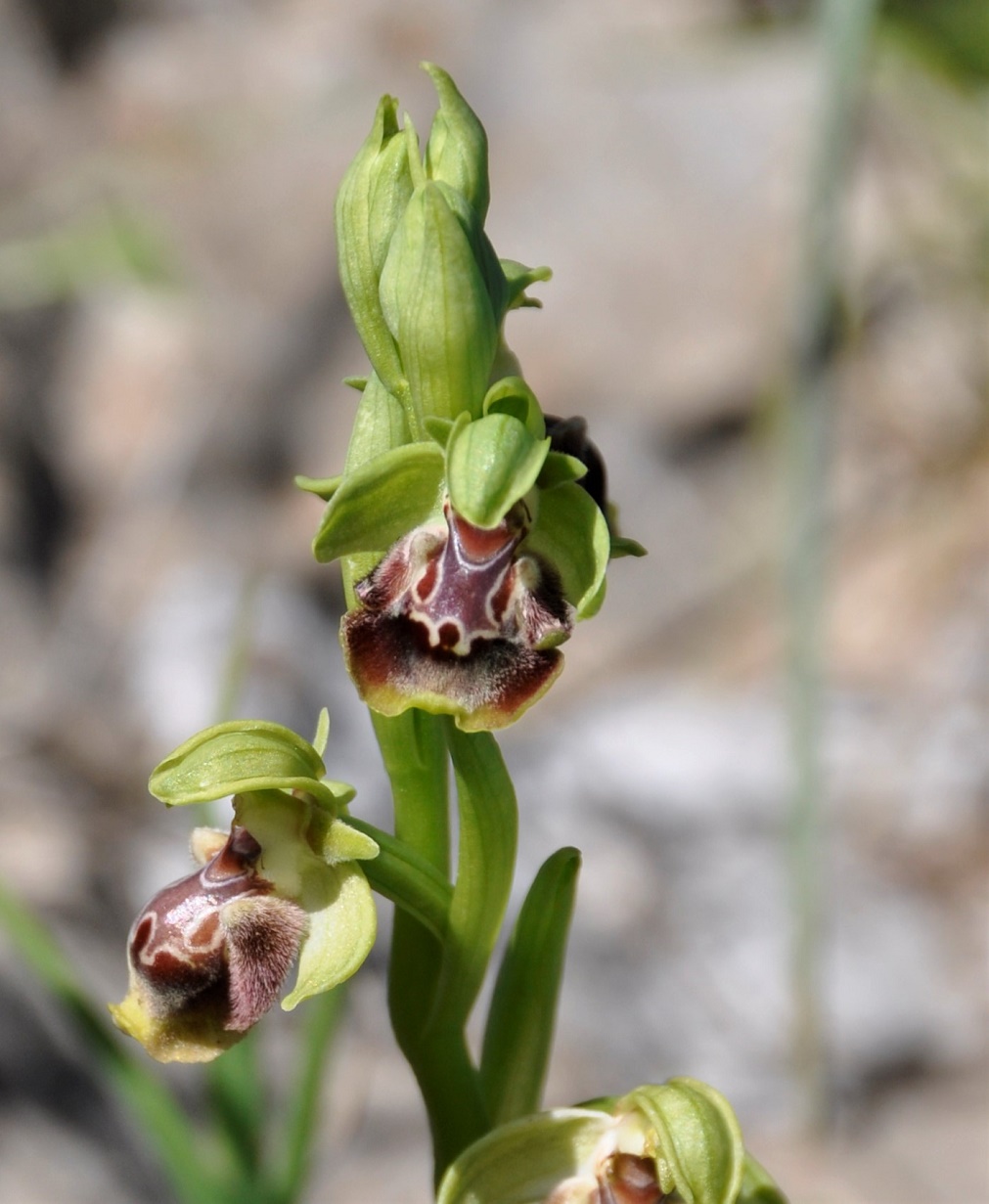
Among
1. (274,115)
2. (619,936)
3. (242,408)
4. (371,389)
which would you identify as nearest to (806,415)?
(371,389)

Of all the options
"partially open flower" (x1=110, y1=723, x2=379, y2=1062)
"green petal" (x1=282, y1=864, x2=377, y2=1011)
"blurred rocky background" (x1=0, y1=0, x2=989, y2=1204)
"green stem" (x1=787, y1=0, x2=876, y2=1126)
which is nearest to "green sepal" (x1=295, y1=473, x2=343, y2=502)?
"partially open flower" (x1=110, y1=723, x2=379, y2=1062)

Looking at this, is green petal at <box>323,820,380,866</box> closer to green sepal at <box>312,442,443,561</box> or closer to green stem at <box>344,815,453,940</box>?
green stem at <box>344,815,453,940</box>

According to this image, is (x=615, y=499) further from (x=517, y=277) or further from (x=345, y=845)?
(x=345, y=845)

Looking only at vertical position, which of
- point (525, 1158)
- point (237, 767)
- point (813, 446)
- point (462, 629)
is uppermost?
point (813, 446)

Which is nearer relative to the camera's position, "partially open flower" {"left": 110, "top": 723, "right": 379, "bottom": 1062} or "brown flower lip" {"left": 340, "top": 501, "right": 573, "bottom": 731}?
"brown flower lip" {"left": 340, "top": 501, "right": 573, "bottom": 731}

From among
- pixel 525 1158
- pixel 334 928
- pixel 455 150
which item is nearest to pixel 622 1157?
pixel 525 1158
